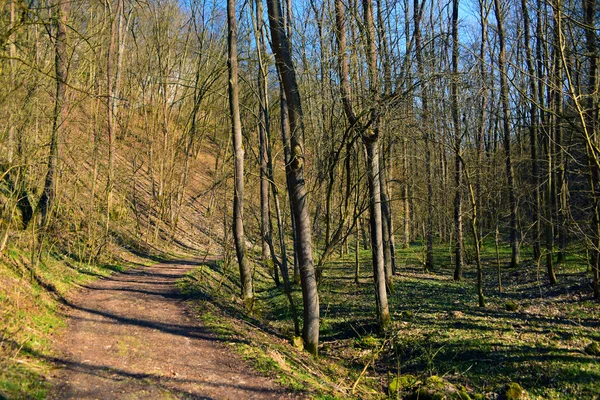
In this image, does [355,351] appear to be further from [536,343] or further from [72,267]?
[72,267]

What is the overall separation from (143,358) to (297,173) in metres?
3.95

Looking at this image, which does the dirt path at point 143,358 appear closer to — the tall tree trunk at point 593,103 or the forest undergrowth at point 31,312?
the forest undergrowth at point 31,312

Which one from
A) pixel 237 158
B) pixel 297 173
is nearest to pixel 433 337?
pixel 297 173

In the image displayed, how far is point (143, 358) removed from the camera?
21.7 feet

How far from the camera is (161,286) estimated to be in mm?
11703

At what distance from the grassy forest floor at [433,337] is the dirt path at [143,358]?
500mm

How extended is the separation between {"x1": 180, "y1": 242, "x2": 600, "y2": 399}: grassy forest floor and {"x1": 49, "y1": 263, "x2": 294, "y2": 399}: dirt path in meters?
0.50

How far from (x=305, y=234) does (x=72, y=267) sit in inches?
258

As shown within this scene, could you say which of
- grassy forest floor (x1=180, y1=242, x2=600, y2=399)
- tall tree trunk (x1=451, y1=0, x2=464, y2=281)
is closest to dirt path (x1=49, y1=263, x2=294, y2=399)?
grassy forest floor (x1=180, y1=242, x2=600, y2=399)

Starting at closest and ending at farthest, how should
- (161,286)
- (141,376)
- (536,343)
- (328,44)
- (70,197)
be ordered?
(141,376) → (536,343) → (328,44) → (161,286) → (70,197)

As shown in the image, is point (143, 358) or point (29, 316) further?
point (29, 316)

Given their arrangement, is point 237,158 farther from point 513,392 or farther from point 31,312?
point 513,392

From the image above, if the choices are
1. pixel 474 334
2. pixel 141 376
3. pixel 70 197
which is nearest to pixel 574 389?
pixel 474 334

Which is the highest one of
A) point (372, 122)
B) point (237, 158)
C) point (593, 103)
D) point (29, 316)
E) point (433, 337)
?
point (593, 103)
